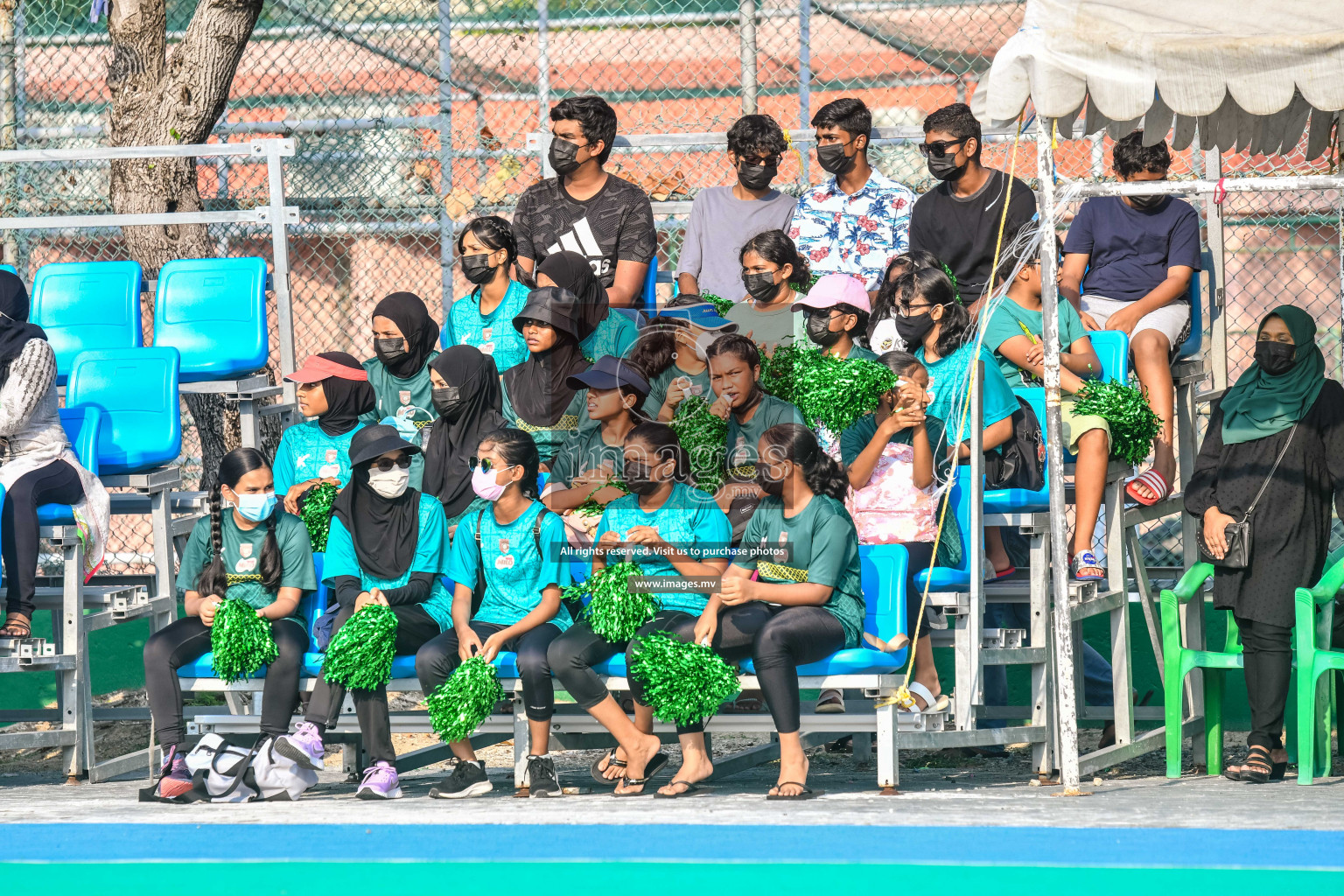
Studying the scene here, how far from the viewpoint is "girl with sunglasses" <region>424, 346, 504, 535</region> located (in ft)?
21.4

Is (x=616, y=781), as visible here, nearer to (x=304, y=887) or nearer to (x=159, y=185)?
(x=304, y=887)

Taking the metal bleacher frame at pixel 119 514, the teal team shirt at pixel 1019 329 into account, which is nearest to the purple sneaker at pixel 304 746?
the metal bleacher frame at pixel 119 514

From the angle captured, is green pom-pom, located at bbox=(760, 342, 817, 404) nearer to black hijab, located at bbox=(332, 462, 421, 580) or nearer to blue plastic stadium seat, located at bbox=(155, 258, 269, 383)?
black hijab, located at bbox=(332, 462, 421, 580)

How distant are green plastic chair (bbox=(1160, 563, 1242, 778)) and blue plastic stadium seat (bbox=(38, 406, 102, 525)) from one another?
4.49 metres

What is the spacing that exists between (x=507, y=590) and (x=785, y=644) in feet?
3.61

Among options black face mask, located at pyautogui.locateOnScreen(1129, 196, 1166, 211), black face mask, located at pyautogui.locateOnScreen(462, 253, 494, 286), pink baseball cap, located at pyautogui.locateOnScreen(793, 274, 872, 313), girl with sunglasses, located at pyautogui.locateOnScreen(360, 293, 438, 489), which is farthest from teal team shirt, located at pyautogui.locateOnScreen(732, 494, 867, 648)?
black face mask, located at pyautogui.locateOnScreen(1129, 196, 1166, 211)

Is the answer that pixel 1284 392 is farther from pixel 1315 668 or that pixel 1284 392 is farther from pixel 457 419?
pixel 457 419

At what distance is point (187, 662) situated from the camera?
6.26 meters

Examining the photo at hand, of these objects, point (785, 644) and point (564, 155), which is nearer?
point (785, 644)

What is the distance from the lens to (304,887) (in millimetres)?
4594

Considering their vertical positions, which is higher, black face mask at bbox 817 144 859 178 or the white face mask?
black face mask at bbox 817 144 859 178

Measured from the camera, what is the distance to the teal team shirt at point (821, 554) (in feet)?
18.8

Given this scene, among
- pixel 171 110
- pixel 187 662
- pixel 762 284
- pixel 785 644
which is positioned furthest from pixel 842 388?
pixel 171 110

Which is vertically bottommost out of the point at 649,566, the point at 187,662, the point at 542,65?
the point at 187,662
